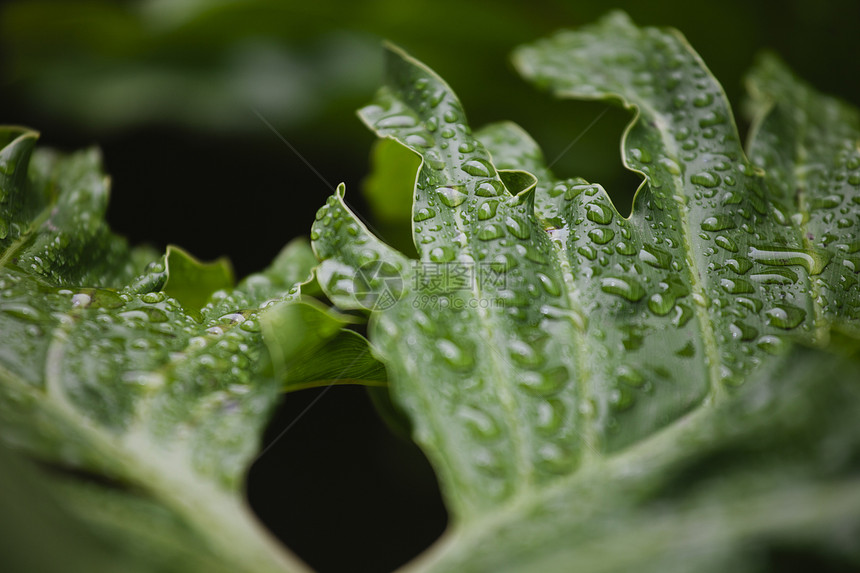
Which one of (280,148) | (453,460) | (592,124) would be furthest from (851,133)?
(280,148)

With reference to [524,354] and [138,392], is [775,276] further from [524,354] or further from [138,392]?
[138,392]

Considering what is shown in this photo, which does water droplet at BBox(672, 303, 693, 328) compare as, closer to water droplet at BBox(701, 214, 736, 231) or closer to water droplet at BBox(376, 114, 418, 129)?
water droplet at BBox(701, 214, 736, 231)

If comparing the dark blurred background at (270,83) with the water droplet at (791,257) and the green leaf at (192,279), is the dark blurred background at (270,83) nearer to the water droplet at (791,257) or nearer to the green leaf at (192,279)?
the green leaf at (192,279)

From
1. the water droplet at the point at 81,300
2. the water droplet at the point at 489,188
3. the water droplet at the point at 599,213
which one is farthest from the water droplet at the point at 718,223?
the water droplet at the point at 81,300

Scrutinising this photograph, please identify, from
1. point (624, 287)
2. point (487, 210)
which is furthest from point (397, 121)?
point (624, 287)

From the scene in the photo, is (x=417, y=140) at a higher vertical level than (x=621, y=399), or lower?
higher

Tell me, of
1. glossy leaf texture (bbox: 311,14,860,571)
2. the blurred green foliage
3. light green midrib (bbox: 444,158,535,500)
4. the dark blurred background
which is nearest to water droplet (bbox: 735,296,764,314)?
glossy leaf texture (bbox: 311,14,860,571)

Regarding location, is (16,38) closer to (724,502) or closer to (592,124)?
(592,124)
